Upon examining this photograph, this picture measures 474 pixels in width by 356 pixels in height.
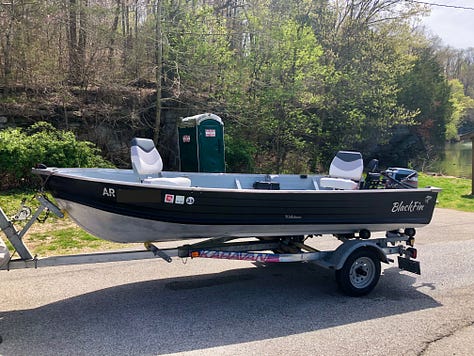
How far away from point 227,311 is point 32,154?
7908mm

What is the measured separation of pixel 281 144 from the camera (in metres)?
17.4

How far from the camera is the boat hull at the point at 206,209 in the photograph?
4293 millimetres

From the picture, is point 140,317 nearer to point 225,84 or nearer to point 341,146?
point 225,84

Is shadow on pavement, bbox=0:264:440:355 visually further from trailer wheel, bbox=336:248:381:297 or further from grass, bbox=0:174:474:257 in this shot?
grass, bbox=0:174:474:257

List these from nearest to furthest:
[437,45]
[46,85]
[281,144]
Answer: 1. [46,85]
2. [281,144]
3. [437,45]

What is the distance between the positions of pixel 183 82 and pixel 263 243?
10.6 meters

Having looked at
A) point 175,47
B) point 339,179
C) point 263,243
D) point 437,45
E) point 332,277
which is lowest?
point 332,277

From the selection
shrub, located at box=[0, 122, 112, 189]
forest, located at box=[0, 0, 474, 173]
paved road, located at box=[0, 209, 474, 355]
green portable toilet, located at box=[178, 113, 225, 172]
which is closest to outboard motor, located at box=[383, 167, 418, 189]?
paved road, located at box=[0, 209, 474, 355]

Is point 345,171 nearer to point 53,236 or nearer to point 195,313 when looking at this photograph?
point 195,313

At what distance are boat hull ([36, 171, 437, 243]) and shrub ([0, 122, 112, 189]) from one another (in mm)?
6760

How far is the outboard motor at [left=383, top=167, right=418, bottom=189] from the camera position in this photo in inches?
235

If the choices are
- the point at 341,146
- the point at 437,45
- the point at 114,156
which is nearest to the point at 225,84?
the point at 114,156

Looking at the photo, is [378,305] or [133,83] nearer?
[378,305]

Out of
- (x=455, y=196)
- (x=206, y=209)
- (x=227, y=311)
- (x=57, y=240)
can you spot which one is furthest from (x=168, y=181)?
(x=455, y=196)
